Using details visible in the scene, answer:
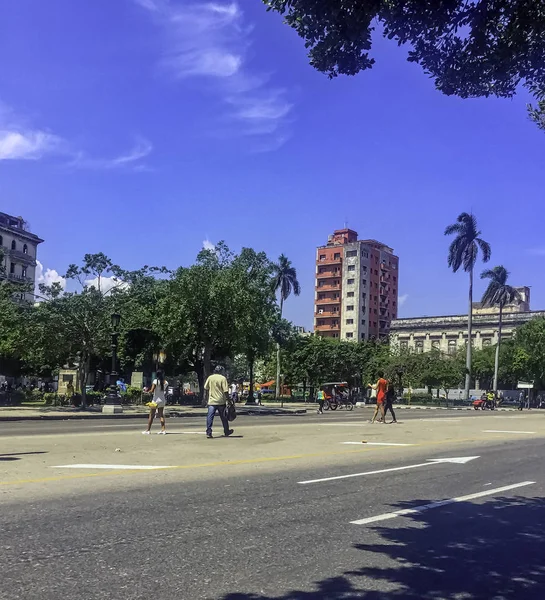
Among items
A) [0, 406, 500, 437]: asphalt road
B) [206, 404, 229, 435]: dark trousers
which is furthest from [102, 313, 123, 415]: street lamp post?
[206, 404, 229, 435]: dark trousers

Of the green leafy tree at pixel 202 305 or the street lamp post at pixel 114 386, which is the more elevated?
the green leafy tree at pixel 202 305

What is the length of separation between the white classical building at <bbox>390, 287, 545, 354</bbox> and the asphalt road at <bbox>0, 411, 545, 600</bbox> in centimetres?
9685

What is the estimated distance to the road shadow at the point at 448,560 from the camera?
484 cm

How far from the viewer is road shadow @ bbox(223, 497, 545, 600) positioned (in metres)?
4.84

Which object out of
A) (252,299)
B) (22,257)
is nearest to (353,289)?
(22,257)

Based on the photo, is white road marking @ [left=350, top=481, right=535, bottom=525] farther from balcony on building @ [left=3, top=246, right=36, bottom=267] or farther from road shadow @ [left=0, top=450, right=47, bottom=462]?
balcony on building @ [left=3, top=246, right=36, bottom=267]

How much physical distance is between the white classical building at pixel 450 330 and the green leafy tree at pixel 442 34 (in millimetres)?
98657

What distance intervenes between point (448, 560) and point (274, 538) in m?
1.63

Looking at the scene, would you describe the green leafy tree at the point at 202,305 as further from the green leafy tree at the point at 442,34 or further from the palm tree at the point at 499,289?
the palm tree at the point at 499,289

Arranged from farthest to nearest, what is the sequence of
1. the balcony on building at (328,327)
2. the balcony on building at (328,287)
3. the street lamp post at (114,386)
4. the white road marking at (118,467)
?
the balcony on building at (328,287), the balcony on building at (328,327), the street lamp post at (114,386), the white road marking at (118,467)

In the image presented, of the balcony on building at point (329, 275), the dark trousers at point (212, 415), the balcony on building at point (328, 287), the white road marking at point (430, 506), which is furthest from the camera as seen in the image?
the balcony on building at point (329, 275)

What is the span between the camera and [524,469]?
38.7ft

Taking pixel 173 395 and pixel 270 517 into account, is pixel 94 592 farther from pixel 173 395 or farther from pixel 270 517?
pixel 173 395

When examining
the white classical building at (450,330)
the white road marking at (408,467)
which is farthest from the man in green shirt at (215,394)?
the white classical building at (450,330)
